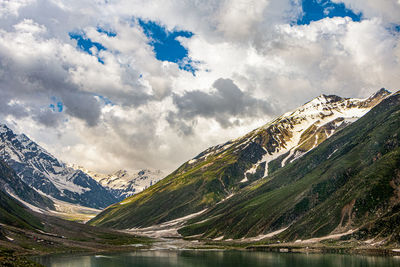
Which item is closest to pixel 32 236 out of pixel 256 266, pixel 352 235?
pixel 256 266

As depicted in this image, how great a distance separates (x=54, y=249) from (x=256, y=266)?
11480 cm

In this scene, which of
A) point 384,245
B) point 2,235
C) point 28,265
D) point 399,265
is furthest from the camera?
point 2,235

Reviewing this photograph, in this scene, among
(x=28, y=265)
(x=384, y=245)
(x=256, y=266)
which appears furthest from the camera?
(x=384, y=245)

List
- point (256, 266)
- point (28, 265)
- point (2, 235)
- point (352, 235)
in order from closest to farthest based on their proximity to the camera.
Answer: point (28, 265), point (256, 266), point (2, 235), point (352, 235)

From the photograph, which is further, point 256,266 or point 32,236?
point 32,236

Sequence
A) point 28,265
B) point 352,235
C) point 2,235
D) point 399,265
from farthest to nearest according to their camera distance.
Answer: point 352,235 → point 2,235 → point 399,265 → point 28,265

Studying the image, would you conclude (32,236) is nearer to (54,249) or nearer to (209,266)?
(54,249)

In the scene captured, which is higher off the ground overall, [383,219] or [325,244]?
[383,219]

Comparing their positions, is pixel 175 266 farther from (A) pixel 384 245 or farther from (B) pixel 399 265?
(A) pixel 384 245

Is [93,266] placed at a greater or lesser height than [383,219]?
lesser

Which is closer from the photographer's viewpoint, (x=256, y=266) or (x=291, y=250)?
(x=256, y=266)

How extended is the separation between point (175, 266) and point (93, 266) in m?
28.4

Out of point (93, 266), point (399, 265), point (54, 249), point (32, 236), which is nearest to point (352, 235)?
point (399, 265)

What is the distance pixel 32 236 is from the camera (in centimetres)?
19825
